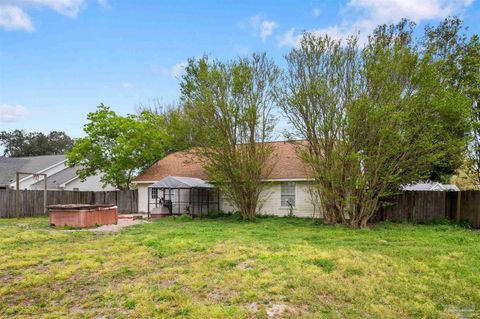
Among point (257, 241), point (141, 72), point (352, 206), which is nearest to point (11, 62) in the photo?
point (141, 72)

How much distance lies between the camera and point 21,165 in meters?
32.3

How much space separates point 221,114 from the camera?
53.8ft

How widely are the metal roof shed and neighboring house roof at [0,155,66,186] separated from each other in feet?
50.3

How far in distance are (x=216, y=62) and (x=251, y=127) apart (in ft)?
10.5

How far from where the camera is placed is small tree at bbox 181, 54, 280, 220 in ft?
52.7

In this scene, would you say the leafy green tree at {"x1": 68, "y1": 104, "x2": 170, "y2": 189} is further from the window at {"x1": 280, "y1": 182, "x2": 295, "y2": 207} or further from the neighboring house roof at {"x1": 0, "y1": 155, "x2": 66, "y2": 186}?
the neighboring house roof at {"x1": 0, "y1": 155, "x2": 66, "y2": 186}

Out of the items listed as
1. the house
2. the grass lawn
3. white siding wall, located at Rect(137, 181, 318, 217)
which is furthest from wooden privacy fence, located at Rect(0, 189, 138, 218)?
the grass lawn

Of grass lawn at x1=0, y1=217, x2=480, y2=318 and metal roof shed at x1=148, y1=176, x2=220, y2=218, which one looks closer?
grass lawn at x1=0, y1=217, x2=480, y2=318

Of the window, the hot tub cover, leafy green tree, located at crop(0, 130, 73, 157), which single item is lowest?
the window

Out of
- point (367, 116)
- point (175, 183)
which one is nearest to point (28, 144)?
point (175, 183)

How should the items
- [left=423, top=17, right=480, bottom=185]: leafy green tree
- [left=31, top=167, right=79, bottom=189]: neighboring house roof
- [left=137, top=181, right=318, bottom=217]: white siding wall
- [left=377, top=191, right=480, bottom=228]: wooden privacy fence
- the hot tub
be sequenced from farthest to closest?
[left=31, top=167, right=79, bottom=189]: neighboring house roof → [left=137, top=181, right=318, bottom=217]: white siding wall → [left=377, top=191, right=480, bottom=228]: wooden privacy fence → the hot tub → [left=423, top=17, right=480, bottom=185]: leafy green tree

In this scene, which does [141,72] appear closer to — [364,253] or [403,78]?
[403,78]

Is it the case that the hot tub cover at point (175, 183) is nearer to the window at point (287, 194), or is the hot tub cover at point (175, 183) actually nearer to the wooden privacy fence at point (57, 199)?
the window at point (287, 194)

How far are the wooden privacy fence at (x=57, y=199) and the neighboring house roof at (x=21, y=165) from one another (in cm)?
997
